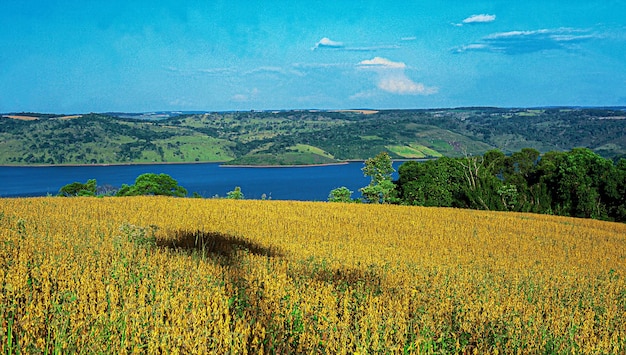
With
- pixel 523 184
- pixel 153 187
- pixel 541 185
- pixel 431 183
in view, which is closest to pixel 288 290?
pixel 431 183

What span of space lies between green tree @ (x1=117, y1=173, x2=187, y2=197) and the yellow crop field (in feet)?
149

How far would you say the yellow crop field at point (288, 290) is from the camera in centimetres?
541

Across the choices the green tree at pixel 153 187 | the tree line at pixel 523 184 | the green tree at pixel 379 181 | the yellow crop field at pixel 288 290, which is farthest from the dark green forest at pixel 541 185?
the yellow crop field at pixel 288 290

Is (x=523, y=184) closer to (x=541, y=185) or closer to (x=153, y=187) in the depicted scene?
(x=541, y=185)

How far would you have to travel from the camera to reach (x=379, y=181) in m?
68.4

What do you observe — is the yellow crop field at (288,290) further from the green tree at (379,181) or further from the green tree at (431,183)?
the green tree at (379,181)

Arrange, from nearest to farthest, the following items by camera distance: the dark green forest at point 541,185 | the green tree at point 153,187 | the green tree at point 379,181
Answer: the dark green forest at point 541,185
the green tree at point 153,187
the green tree at point 379,181

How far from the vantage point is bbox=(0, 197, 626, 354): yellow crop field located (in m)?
5.41

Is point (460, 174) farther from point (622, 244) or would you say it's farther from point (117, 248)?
point (117, 248)

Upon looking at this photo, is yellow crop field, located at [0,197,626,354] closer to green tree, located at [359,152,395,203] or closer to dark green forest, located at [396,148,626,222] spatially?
dark green forest, located at [396,148,626,222]

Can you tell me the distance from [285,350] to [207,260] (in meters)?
4.70

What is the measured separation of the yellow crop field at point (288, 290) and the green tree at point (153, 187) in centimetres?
4552

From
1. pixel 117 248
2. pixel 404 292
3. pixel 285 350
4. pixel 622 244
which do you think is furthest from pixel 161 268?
pixel 622 244

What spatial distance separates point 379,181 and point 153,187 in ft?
95.1
